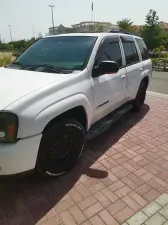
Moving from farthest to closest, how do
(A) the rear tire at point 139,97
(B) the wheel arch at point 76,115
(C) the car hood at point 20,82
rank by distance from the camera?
(A) the rear tire at point 139,97 → (B) the wheel arch at point 76,115 → (C) the car hood at point 20,82

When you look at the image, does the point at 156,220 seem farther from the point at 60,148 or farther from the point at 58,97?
the point at 58,97

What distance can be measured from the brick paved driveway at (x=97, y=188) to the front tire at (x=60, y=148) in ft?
0.63

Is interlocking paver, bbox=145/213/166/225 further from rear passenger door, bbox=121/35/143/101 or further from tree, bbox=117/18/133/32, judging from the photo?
tree, bbox=117/18/133/32

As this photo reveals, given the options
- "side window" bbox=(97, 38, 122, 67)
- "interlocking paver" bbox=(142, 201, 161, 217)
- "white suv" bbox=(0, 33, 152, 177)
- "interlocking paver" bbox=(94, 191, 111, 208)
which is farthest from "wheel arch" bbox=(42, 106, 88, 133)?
"interlocking paver" bbox=(142, 201, 161, 217)

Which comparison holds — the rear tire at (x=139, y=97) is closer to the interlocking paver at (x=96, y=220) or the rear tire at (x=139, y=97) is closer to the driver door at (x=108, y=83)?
the driver door at (x=108, y=83)

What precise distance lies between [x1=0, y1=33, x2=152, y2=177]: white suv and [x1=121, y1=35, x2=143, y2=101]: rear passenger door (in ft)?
0.08

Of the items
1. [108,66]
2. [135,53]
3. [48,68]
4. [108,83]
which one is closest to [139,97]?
[135,53]

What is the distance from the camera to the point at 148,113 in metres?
5.49

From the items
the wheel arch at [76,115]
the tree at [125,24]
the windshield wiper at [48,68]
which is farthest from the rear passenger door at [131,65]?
the tree at [125,24]

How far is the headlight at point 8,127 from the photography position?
203cm

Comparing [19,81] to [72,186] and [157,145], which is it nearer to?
[72,186]

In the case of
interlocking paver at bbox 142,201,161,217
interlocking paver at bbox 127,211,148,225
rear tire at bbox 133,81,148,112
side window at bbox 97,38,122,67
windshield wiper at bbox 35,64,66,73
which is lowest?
interlocking paver at bbox 142,201,161,217

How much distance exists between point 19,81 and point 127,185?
1890 mm

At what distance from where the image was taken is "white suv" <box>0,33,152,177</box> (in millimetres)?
2115
